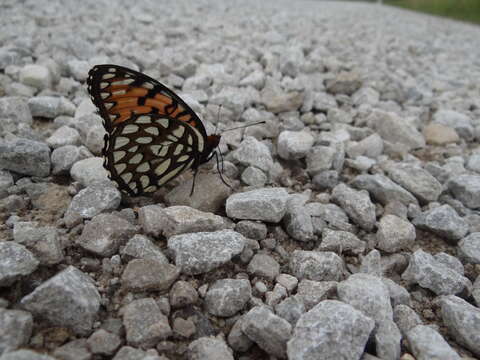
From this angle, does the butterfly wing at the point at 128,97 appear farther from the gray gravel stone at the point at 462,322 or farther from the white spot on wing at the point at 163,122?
the gray gravel stone at the point at 462,322

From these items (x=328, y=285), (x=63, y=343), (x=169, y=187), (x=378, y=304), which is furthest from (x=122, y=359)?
(x=169, y=187)

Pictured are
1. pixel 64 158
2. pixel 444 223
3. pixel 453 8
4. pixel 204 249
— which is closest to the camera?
pixel 204 249

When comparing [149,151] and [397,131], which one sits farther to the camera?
[397,131]

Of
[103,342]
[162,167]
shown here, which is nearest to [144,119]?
[162,167]

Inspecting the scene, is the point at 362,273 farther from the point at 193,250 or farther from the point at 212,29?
the point at 212,29

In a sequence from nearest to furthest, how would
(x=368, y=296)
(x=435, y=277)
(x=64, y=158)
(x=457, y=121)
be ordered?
(x=368, y=296)
(x=435, y=277)
(x=64, y=158)
(x=457, y=121)

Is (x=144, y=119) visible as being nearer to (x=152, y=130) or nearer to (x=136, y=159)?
(x=152, y=130)

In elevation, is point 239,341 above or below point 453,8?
below
